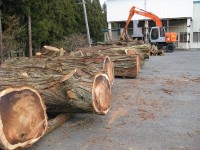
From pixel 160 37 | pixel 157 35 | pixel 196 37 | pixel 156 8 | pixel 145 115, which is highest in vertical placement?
pixel 156 8

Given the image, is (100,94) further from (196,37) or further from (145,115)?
(196,37)

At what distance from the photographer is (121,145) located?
4.69 metres

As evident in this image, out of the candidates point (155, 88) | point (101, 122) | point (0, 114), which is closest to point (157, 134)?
point (101, 122)

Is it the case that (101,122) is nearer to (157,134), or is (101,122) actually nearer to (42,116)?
(157,134)

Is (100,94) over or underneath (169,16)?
underneath

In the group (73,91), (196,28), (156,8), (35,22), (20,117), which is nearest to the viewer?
(20,117)

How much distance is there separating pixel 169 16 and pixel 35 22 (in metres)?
21.6

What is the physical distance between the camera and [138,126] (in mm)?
5527

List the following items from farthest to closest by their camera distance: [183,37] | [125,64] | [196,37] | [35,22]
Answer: [196,37], [183,37], [35,22], [125,64]

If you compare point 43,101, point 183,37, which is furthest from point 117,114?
point 183,37

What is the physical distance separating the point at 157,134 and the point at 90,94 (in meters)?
1.24

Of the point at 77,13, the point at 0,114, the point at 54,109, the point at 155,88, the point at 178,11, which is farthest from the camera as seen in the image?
the point at 178,11

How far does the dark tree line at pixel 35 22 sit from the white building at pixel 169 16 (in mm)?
10634

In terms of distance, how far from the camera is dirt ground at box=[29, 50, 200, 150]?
4723 millimetres
